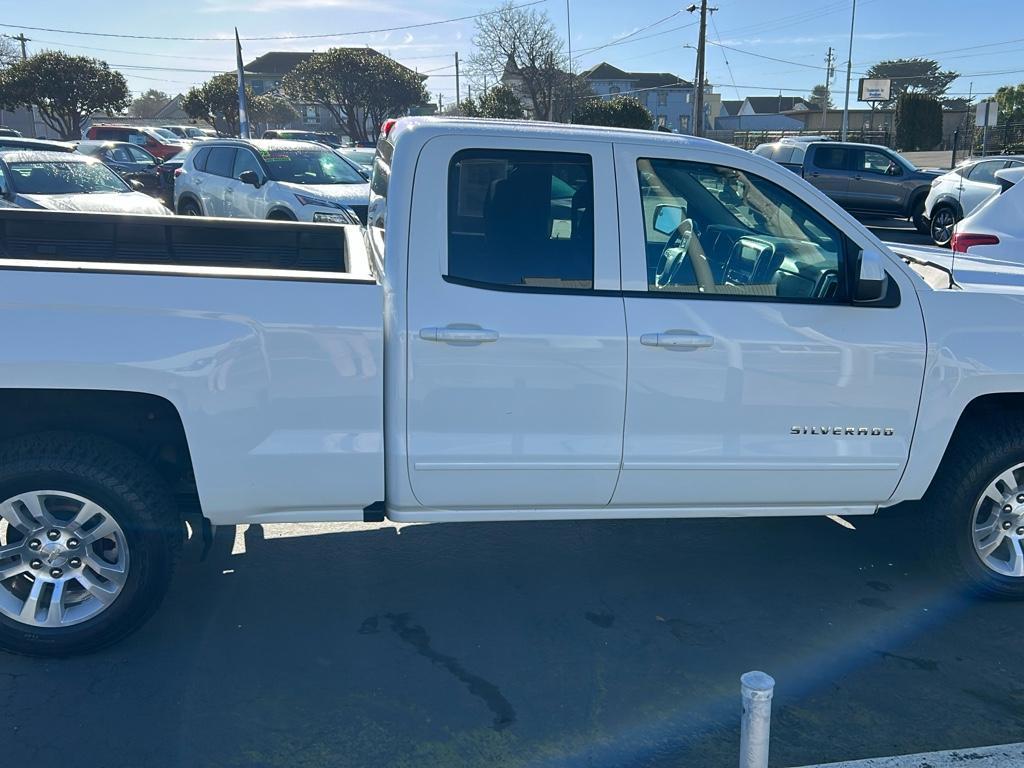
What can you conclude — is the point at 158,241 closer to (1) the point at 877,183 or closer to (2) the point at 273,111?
(1) the point at 877,183

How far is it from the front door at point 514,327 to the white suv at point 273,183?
7150 mm

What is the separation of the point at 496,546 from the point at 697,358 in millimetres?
1646

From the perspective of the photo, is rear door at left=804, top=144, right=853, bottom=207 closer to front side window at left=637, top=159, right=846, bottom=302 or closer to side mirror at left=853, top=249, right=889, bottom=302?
front side window at left=637, top=159, right=846, bottom=302

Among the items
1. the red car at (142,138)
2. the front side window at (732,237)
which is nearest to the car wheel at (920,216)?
the front side window at (732,237)

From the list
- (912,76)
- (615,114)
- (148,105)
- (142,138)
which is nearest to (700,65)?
(615,114)

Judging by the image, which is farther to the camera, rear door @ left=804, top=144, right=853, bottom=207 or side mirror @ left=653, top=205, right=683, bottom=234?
rear door @ left=804, top=144, right=853, bottom=207

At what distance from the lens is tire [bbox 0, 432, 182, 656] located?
3.28 m

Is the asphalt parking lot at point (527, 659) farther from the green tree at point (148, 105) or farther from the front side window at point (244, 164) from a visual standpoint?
the green tree at point (148, 105)

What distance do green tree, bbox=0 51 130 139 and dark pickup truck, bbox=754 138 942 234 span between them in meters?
39.0

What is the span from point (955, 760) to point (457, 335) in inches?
88.5

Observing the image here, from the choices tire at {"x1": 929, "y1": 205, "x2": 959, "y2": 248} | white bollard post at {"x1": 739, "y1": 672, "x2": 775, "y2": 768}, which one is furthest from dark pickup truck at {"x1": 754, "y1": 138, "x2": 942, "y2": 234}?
white bollard post at {"x1": 739, "y1": 672, "x2": 775, "y2": 768}

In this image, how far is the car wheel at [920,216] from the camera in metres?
18.2

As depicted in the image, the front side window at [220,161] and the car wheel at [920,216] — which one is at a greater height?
the front side window at [220,161]

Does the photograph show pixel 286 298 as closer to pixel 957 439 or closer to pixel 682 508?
pixel 682 508
